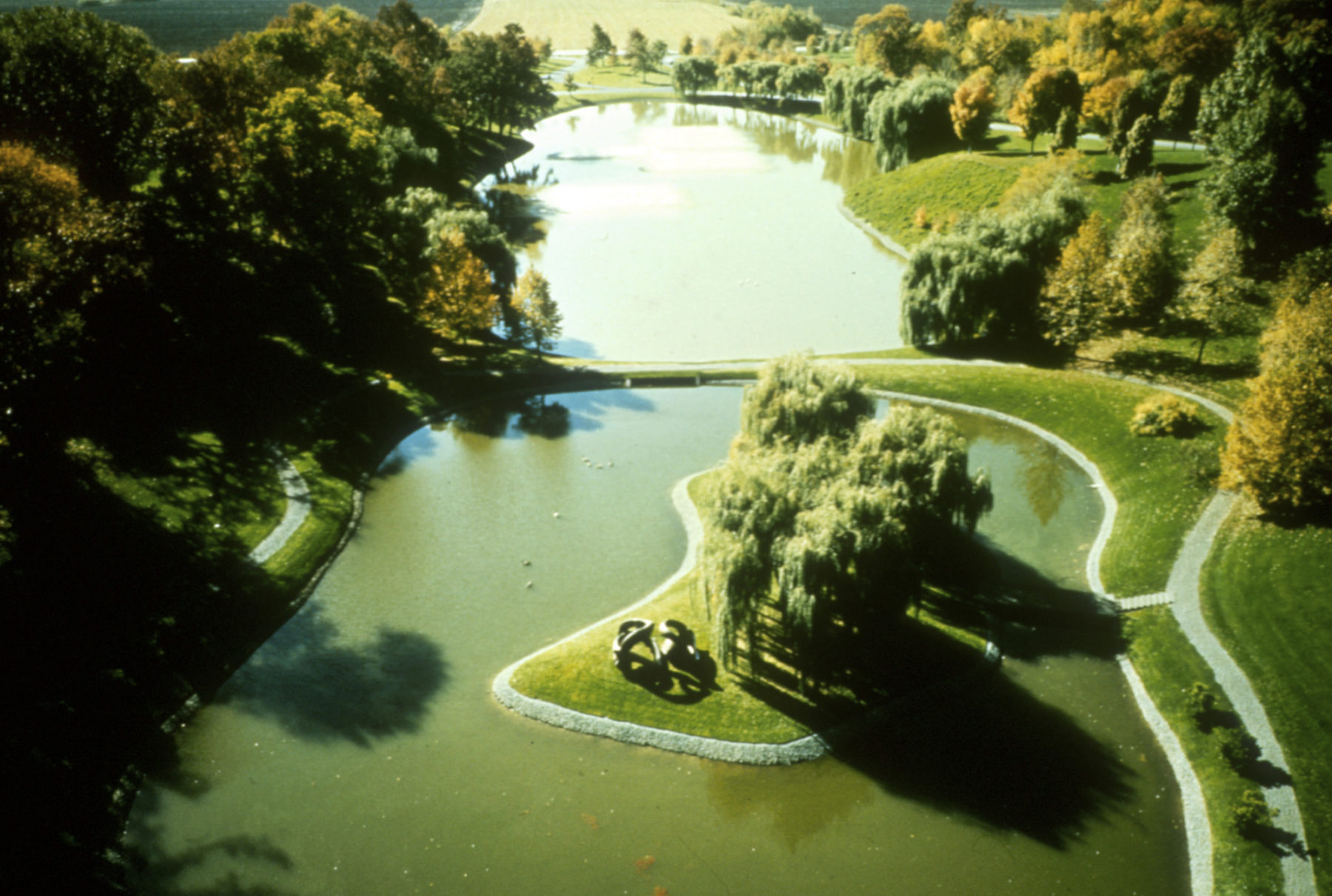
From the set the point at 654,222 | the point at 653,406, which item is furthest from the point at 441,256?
the point at 654,222

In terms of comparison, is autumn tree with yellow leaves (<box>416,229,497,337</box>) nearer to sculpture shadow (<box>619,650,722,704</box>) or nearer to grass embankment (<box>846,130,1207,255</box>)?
sculpture shadow (<box>619,650,722,704</box>)

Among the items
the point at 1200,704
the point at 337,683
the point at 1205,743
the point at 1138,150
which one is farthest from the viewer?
the point at 1138,150

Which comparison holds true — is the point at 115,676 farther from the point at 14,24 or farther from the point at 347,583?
the point at 14,24

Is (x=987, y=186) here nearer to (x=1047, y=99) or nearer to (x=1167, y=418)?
(x=1047, y=99)

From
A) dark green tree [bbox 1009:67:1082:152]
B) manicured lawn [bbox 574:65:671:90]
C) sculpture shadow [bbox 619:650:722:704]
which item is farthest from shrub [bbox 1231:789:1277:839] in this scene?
manicured lawn [bbox 574:65:671:90]

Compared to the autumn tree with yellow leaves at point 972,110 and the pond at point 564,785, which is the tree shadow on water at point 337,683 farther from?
the autumn tree with yellow leaves at point 972,110

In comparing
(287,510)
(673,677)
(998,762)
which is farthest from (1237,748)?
(287,510)

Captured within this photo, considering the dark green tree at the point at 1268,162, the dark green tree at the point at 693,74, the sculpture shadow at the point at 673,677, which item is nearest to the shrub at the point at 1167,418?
the dark green tree at the point at 1268,162
